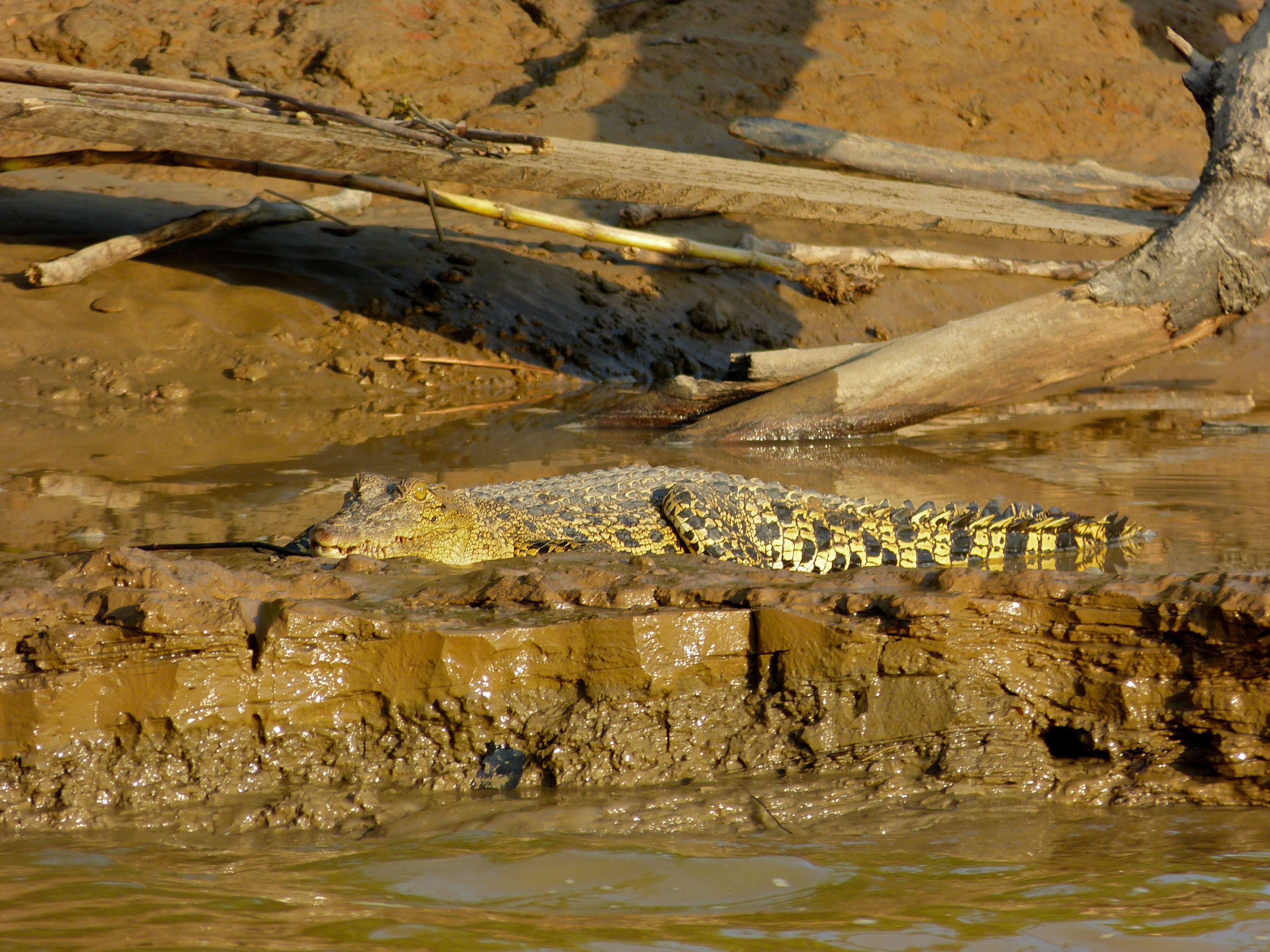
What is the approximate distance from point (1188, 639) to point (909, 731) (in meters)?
0.63

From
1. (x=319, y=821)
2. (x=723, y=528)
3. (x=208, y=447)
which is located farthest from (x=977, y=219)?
(x=319, y=821)

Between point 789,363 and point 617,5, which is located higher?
point 617,5

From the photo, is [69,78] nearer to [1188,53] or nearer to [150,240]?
[150,240]

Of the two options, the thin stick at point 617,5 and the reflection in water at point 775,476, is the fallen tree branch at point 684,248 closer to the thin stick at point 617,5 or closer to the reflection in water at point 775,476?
the reflection in water at point 775,476

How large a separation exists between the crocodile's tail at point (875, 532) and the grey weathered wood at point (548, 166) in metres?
3.02

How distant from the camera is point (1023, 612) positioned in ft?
8.45

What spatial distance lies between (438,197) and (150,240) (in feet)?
6.68

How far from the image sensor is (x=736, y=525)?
15.5ft

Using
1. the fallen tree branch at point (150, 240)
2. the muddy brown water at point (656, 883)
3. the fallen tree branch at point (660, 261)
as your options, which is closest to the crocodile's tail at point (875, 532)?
the muddy brown water at point (656, 883)

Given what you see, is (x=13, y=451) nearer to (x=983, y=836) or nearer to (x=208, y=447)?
(x=208, y=447)

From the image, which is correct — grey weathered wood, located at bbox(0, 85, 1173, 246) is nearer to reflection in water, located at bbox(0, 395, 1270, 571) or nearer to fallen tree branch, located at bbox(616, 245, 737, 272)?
reflection in water, located at bbox(0, 395, 1270, 571)

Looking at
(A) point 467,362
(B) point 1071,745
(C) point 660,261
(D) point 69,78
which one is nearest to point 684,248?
(C) point 660,261

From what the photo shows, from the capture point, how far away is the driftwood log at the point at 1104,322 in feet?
20.8

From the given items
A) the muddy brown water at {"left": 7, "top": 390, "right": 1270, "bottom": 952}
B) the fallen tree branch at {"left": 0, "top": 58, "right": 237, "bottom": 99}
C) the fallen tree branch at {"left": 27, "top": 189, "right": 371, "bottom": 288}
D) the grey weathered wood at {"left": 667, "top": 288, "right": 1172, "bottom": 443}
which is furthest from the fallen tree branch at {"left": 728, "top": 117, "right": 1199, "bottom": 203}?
the muddy brown water at {"left": 7, "top": 390, "right": 1270, "bottom": 952}
